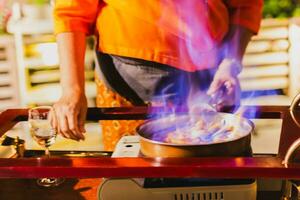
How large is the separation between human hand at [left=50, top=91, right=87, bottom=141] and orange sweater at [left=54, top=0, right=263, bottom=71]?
13.8 inches

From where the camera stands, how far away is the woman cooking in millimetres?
1715

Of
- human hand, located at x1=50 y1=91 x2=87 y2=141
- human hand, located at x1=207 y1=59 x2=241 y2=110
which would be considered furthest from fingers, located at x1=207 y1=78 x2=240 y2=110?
human hand, located at x1=50 y1=91 x2=87 y2=141

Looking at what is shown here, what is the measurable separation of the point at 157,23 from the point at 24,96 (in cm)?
215

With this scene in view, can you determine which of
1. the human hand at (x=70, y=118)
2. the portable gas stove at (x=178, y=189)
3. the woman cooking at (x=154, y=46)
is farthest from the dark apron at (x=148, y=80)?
the portable gas stove at (x=178, y=189)

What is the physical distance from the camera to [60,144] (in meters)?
3.70

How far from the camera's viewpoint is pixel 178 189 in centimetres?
116

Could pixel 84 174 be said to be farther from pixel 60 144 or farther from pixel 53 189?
pixel 60 144

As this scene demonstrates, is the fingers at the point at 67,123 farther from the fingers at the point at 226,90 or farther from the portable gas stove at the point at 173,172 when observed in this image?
the fingers at the point at 226,90

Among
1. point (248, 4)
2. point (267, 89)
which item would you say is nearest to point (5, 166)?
point (248, 4)

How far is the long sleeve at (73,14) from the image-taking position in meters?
1.71

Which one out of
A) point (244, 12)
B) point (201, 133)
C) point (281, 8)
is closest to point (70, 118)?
point (201, 133)

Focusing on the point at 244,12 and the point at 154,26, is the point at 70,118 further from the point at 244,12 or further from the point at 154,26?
the point at 244,12

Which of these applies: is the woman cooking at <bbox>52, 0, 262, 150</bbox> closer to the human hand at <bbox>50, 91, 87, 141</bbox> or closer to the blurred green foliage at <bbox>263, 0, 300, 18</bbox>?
the human hand at <bbox>50, 91, 87, 141</bbox>

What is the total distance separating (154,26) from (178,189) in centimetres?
75
